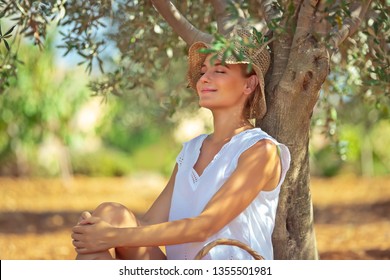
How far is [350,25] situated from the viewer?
4.72 m

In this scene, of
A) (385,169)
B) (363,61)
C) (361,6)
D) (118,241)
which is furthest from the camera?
(385,169)

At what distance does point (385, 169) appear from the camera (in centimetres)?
2389

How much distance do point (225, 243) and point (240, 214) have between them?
8.0 inches

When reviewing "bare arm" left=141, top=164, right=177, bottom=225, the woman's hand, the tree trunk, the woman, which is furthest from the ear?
the woman's hand

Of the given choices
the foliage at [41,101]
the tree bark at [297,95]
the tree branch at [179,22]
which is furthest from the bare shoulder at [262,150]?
the foliage at [41,101]

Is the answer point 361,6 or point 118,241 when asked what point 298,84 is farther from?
point 118,241

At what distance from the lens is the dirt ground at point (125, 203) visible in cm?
880

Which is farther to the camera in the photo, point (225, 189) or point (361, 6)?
point (361, 6)

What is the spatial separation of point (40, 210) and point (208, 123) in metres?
5.79

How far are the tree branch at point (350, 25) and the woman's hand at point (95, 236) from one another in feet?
5.96

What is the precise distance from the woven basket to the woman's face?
30.6 inches

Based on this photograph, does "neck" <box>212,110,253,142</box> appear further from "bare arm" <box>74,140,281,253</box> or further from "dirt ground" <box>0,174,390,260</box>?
"dirt ground" <box>0,174,390,260</box>

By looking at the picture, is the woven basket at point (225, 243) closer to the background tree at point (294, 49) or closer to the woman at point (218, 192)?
the woman at point (218, 192)
